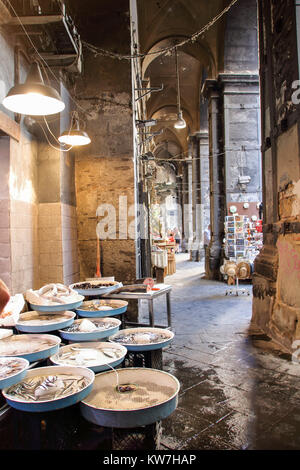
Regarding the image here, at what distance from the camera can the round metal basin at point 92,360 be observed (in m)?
2.63

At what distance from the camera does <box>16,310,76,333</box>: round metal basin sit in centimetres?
324

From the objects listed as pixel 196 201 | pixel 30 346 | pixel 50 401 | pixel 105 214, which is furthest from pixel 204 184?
pixel 50 401

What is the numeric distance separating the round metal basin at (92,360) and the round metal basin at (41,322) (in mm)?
291

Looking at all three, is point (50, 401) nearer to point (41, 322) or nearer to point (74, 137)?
point (41, 322)

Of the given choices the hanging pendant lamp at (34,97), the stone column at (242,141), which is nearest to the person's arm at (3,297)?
the hanging pendant lamp at (34,97)

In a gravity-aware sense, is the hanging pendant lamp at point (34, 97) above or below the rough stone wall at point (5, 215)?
above

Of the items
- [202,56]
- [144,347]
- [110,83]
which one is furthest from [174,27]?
[144,347]

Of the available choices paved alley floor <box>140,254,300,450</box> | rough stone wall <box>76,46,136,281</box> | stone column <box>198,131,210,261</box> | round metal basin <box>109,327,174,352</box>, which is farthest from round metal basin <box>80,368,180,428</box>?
stone column <box>198,131,210,261</box>

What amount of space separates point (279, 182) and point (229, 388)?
342cm

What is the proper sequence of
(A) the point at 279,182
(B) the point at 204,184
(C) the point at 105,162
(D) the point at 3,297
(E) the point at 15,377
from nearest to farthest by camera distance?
(D) the point at 3,297 → (E) the point at 15,377 → (A) the point at 279,182 → (C) the point at 105,162 → (B) the point at 204,184

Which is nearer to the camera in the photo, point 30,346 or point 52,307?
point 30,346

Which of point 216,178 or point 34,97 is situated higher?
point 216,178

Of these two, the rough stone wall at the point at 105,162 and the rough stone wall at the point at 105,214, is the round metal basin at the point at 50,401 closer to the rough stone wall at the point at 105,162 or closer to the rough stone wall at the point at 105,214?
the rough stone wall at the point at 105,214

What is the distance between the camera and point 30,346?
9.53 ft
